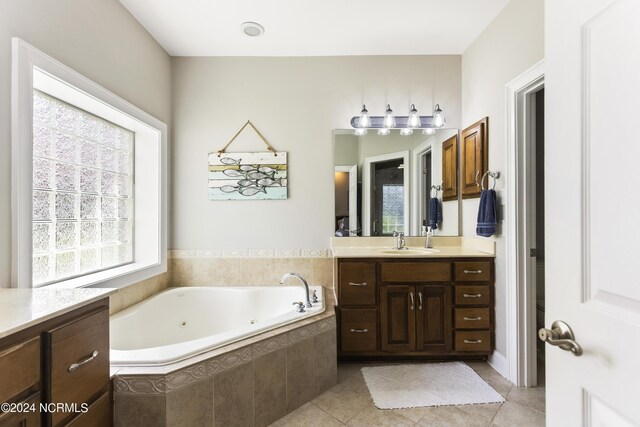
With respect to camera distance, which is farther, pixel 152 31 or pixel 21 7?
pixel 152 31

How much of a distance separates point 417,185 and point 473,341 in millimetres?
1360

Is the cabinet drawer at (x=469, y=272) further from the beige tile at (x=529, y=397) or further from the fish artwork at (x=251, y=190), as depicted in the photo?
the fish artwork at (x=251, y=190)

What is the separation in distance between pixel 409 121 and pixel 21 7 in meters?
2.55

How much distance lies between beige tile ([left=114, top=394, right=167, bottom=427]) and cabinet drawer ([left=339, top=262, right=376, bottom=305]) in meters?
1.30

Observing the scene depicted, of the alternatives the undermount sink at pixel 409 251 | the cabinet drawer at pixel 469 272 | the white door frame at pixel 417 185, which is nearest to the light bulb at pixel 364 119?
the white door frame at pixel 417 185

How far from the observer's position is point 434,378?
2.13 meters

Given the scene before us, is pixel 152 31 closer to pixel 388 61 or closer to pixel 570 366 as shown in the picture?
pixel 388 61

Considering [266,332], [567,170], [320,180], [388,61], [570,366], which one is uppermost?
[388,61]

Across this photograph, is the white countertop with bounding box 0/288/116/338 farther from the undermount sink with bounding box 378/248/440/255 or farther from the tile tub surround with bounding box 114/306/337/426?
the undermount sink with bounding box 378/248/440/255

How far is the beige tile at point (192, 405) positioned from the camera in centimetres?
133

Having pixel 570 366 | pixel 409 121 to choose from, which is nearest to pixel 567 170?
pixel 570 366

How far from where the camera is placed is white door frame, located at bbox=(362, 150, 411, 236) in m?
2.79

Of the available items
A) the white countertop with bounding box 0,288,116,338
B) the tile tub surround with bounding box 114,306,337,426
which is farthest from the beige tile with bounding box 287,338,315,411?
the white countertop with bounding box 0,288,116,338

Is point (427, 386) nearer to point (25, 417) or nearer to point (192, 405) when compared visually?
point (192, 405)
